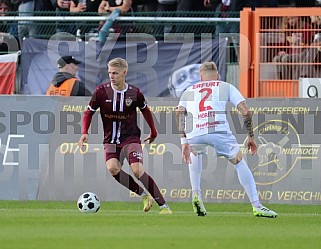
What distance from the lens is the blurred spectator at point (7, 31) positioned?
2220cm

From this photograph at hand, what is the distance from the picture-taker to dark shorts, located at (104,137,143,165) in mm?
16062

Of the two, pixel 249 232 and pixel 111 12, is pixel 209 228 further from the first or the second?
pixel 111 12

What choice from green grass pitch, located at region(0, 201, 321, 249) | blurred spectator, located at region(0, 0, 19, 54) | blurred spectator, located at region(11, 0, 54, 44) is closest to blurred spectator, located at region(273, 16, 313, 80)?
green grass pitch, located at region(0, 201, 321, 249)

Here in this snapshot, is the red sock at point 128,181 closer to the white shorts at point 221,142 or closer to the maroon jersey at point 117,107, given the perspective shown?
the maroon jersey at point 117,107

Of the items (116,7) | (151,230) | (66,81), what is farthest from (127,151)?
(116,7)

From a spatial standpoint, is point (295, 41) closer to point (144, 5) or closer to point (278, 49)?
point (278, 49)

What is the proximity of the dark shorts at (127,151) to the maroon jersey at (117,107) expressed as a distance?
0.27 ft

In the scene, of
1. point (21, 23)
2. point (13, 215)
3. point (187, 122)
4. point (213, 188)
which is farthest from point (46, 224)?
point (21, 23)

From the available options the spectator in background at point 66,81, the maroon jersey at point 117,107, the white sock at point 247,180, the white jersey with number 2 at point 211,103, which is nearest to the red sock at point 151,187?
the maroon jersey at point 117,107

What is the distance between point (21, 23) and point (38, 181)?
4734mm

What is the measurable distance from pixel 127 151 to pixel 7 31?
7.75m

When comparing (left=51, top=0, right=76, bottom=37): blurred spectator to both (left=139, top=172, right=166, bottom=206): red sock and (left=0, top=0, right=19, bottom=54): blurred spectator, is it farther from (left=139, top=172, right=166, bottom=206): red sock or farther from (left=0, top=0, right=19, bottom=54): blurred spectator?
(left=139, top=172, right=166, bottom=206): red sock

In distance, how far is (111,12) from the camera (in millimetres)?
22906

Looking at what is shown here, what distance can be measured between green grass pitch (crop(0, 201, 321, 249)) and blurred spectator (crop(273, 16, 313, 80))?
4144mm
